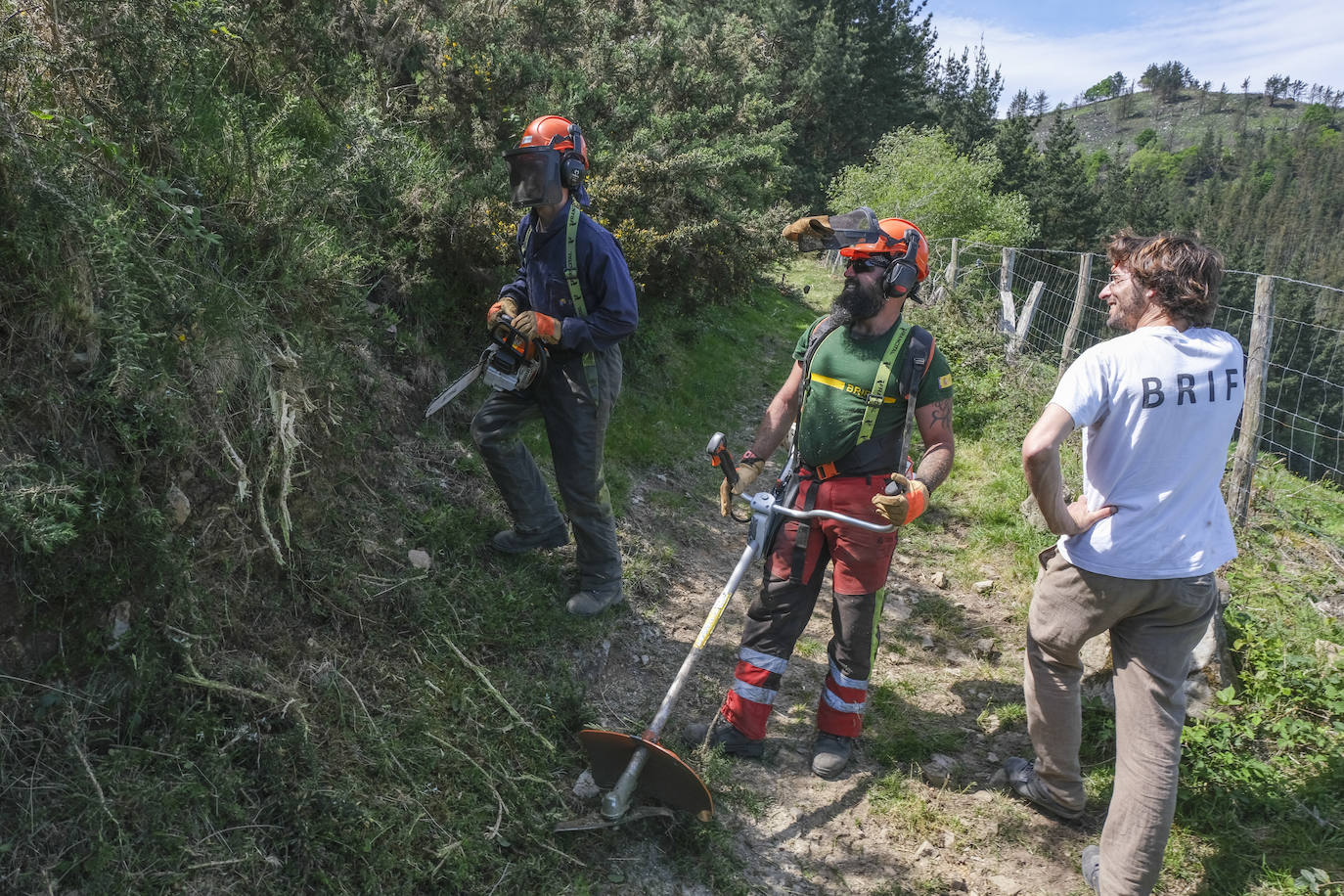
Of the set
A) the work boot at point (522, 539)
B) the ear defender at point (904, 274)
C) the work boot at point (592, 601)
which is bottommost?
the work boot at point (592, 601)

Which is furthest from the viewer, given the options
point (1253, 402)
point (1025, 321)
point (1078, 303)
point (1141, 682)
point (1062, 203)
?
point (1062, 203)

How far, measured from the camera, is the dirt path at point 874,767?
333 cm

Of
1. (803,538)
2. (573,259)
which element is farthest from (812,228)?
(803,538)

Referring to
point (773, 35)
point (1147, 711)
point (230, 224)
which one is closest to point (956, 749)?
point (1147, 711)

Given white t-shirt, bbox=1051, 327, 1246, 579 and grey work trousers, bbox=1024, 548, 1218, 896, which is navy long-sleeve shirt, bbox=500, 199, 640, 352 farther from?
grey work trousers, bbox=1024, 548, 1218, 896

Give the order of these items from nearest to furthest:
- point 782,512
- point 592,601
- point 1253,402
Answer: point 782,512, point 592,601, point 1253,402

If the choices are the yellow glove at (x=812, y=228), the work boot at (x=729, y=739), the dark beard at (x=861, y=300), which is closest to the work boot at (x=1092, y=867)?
the work boot at (x=729, y=739)

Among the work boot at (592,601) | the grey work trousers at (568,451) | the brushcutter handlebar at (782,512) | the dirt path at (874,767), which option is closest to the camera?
the dirt path at (874,767)

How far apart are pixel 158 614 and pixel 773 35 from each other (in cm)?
3406

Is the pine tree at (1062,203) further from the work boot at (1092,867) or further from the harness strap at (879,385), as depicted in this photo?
the work boot at (1092,867)

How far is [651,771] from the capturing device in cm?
316

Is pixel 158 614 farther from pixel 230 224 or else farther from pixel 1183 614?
pixel 1183 614

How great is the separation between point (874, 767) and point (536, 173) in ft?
10.7

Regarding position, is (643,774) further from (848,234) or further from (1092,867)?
(848,234)
